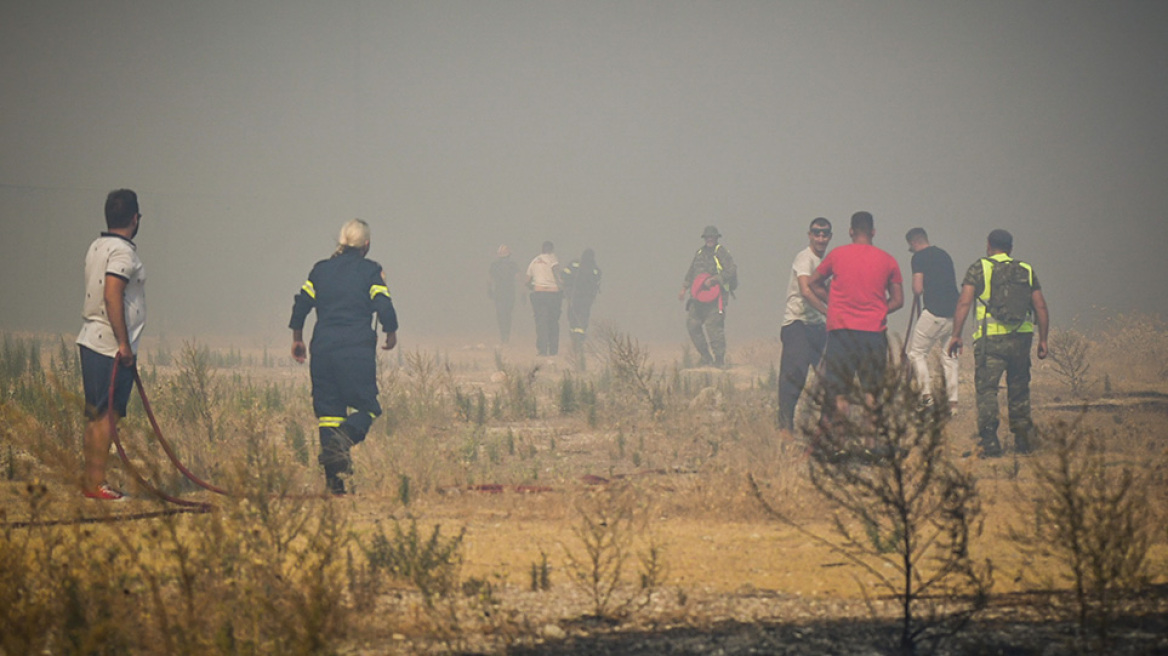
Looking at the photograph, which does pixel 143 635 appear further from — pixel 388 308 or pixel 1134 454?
pixel 1134 454

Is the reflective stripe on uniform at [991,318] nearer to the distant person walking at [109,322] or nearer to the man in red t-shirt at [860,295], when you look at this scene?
the man in red t-shirt at [860,295]

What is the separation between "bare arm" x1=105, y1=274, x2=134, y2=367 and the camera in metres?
5.84

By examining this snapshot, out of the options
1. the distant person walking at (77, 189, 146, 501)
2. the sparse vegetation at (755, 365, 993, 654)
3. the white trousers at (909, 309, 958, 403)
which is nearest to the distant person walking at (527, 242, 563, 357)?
the white trousers at (909, 309, 958, 403)

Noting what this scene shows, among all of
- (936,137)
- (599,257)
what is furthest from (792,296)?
(936,137)

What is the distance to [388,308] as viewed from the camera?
6.73 meters

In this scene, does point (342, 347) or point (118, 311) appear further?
point (342, 347)

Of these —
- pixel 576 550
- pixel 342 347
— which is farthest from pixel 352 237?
pixel 576 550

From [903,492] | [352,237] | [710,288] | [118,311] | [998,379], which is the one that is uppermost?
[710,288]

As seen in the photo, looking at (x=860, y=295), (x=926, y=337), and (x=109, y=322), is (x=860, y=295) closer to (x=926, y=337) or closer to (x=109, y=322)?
(x=926, y=337)

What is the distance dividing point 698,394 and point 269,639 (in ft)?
31.5

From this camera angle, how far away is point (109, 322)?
19.4 feet

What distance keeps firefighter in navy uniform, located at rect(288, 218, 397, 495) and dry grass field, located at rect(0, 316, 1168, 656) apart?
1.16ft

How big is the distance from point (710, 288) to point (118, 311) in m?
11.4

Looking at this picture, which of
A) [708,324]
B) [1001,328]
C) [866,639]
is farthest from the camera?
[708,324]
